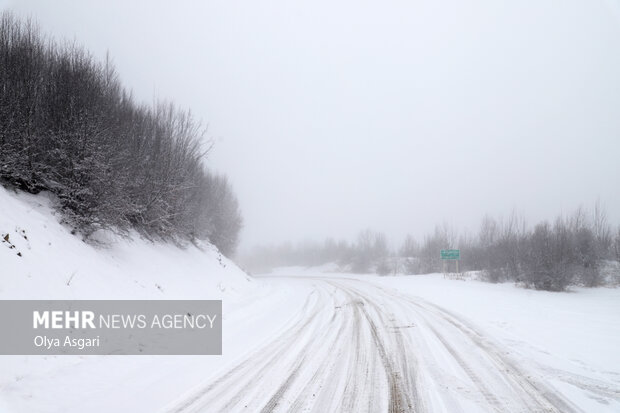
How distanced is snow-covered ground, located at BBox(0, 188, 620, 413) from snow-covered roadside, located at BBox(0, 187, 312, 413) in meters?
0.03

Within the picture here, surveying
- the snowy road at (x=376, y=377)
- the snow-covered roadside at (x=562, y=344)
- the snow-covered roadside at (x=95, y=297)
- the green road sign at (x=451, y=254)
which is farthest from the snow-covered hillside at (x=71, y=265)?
the green road sign at (x=451, y=254)

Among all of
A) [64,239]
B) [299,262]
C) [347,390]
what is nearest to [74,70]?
[64,239]

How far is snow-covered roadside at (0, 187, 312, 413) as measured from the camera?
4.11m

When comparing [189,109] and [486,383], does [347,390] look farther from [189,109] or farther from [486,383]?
[189,109]

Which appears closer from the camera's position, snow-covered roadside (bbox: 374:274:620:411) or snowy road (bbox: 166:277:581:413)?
snowy road (bbox: 166:277:581:413)

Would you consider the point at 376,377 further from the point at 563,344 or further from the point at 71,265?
the point at 71,265

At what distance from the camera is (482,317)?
10.4 metres

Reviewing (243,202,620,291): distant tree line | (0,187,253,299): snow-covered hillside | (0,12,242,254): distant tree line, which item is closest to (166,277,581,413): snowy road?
(0,187,253,299): snow-covered hillside

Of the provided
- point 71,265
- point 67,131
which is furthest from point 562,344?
point 67,131

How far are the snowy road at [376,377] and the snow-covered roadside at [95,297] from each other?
0.75 meters

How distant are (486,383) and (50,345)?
7.56 metres

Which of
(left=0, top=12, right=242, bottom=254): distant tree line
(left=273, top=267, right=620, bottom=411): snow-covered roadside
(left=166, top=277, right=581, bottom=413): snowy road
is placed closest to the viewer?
(left=166, top=277, right=581, bottom=413): snowy road

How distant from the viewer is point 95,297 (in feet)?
23.7

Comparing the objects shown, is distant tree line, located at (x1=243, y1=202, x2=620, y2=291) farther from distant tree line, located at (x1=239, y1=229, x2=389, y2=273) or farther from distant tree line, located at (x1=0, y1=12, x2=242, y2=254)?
distant tree line, located at (x1=0, y1=12, x2=242, y2=254)
